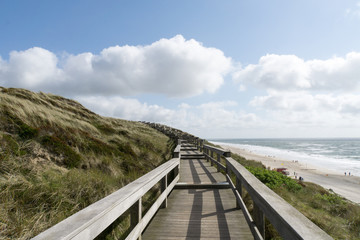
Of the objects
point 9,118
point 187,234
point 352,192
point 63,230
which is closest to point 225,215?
point 187,234

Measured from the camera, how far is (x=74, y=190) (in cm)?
475

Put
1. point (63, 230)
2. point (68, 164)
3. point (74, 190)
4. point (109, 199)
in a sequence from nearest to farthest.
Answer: point (63, 230)
point (109, 199)
point (74, 190)
point (68, 164)

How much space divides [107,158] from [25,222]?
471 centimetres

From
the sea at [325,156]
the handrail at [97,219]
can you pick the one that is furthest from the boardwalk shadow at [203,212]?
the sea at [325,156]

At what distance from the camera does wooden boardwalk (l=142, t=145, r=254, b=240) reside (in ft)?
11.4

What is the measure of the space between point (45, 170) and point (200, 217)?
434 centimetres

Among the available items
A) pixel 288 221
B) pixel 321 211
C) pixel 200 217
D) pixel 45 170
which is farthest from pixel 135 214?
pixel 321 211

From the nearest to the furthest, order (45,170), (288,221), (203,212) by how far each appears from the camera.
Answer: (288,221) < (203,212) < (45,170)

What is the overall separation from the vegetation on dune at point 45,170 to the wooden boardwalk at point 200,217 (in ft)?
5.77

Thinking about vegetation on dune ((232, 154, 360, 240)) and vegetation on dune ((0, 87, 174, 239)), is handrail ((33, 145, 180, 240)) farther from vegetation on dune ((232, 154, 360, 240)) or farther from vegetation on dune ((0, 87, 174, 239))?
vegetation on dune ((232, 154, 360, 240))

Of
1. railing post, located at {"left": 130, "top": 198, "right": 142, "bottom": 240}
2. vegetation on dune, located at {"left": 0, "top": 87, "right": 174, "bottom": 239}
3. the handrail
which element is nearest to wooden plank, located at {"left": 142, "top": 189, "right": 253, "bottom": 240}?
railing post, located at {"left": 130, "top": 198, "right": 142, "bottom": 240}

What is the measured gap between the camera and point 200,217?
4.16 metres

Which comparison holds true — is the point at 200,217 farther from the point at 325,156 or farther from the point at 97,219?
the point at 325,156

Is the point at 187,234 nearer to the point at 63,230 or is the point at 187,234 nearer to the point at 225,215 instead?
the point at 225,215
